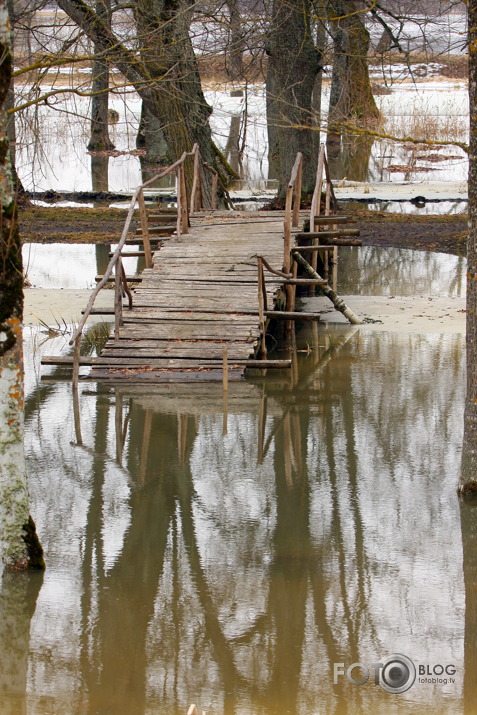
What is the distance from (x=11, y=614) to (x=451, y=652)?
2483 millimetres

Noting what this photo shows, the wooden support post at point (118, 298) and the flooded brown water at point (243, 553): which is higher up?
the wooden support post at point (118, 298)

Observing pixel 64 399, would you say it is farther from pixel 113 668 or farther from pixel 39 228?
pixel 39 228

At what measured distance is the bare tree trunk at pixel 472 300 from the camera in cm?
677

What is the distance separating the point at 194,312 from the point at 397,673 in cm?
694

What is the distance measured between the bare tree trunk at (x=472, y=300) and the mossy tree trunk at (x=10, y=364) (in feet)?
10.3

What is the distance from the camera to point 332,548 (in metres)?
6.64

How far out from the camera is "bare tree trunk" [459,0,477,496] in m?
6.77

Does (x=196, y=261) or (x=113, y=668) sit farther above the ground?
(x=196, y=261)

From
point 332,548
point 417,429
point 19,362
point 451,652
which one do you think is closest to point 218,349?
point 417,429

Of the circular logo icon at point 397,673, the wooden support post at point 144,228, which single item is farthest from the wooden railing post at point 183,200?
the circular logo icon at point 397,673

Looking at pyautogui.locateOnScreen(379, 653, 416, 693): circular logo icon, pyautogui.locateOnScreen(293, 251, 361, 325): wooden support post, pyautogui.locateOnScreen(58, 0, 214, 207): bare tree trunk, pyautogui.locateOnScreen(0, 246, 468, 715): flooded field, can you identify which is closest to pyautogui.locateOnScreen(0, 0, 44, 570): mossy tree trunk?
pyautogui.locateOnScreen(0, 246, 468, 715): flooded field

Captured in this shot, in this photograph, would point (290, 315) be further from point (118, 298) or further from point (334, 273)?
point (334, 273)

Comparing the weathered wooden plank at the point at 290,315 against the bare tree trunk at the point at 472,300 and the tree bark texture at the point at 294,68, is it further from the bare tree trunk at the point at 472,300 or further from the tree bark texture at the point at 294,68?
the tree bark texture at the point at 294,68

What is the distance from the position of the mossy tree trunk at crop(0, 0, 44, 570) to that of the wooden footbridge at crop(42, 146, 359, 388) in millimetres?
4331
